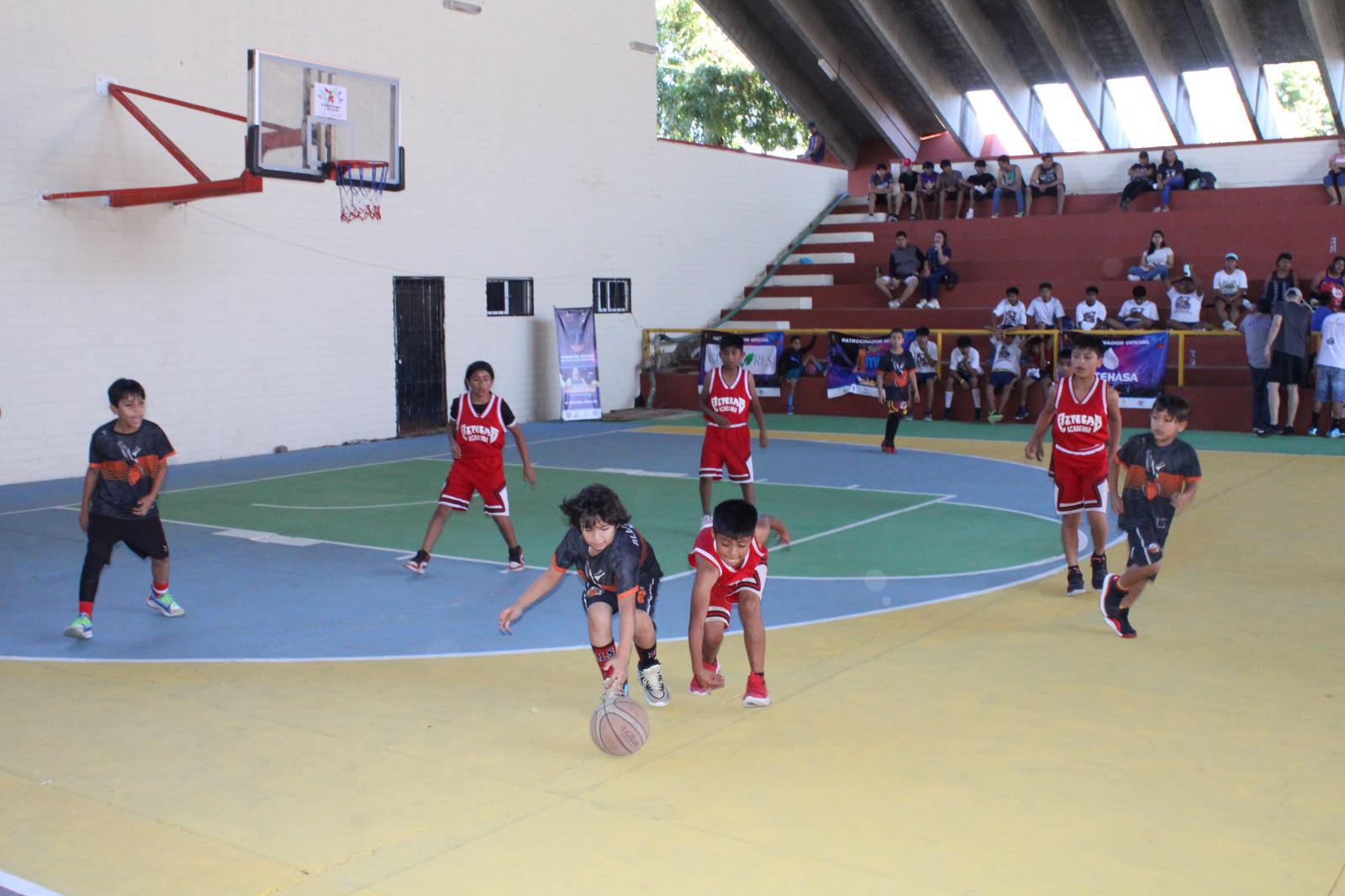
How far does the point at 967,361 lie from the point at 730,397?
11551 mm

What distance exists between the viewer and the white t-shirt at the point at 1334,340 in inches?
728

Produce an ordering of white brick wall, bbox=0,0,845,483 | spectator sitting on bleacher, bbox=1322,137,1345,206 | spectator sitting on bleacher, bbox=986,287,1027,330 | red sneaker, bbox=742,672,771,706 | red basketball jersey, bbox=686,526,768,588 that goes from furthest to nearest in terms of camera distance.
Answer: spectator sitting on bleacher, bbox=1322,137,1345,206, spectator sitting on bleacher, bbox=986,287,1027,330, white brick wall, bbox=0,0,845,483, red sneaker, bbox=742,672,771,706, red basketball jersey, bbox=686,526,768,588

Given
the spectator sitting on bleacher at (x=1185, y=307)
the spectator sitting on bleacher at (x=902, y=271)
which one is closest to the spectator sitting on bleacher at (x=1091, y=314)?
the spectator sitting on bleacher at (x=1185, y=307)

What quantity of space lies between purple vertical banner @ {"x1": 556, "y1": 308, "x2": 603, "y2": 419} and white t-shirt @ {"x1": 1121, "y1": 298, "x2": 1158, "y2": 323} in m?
9.11

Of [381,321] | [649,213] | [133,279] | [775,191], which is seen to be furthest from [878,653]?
[775,191]

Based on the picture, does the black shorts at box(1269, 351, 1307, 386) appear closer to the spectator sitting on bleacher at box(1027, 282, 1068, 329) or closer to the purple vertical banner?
the spectator sitting on bleacher at box(1027, 282, 1068, 329)

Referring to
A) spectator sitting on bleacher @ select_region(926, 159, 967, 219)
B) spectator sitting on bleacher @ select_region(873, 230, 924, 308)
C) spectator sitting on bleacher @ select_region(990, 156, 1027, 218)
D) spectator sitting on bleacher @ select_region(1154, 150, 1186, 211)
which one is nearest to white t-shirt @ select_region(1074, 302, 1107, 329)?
spectator sitting on bleacher @ select_region(873, 230, 924, 308)

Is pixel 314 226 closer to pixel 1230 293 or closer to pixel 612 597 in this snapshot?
pixel 612 597

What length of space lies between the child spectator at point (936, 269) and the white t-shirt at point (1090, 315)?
3600 mm

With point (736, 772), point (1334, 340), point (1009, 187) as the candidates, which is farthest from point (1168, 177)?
point (736, 772)

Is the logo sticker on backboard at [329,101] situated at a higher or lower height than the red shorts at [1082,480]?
higher

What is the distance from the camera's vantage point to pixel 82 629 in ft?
27.0

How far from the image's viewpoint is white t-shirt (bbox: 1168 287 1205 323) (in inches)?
868

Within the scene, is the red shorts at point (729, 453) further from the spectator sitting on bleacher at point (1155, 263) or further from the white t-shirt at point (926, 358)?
the spectator sitting on bleacher at point (1155, 263)
